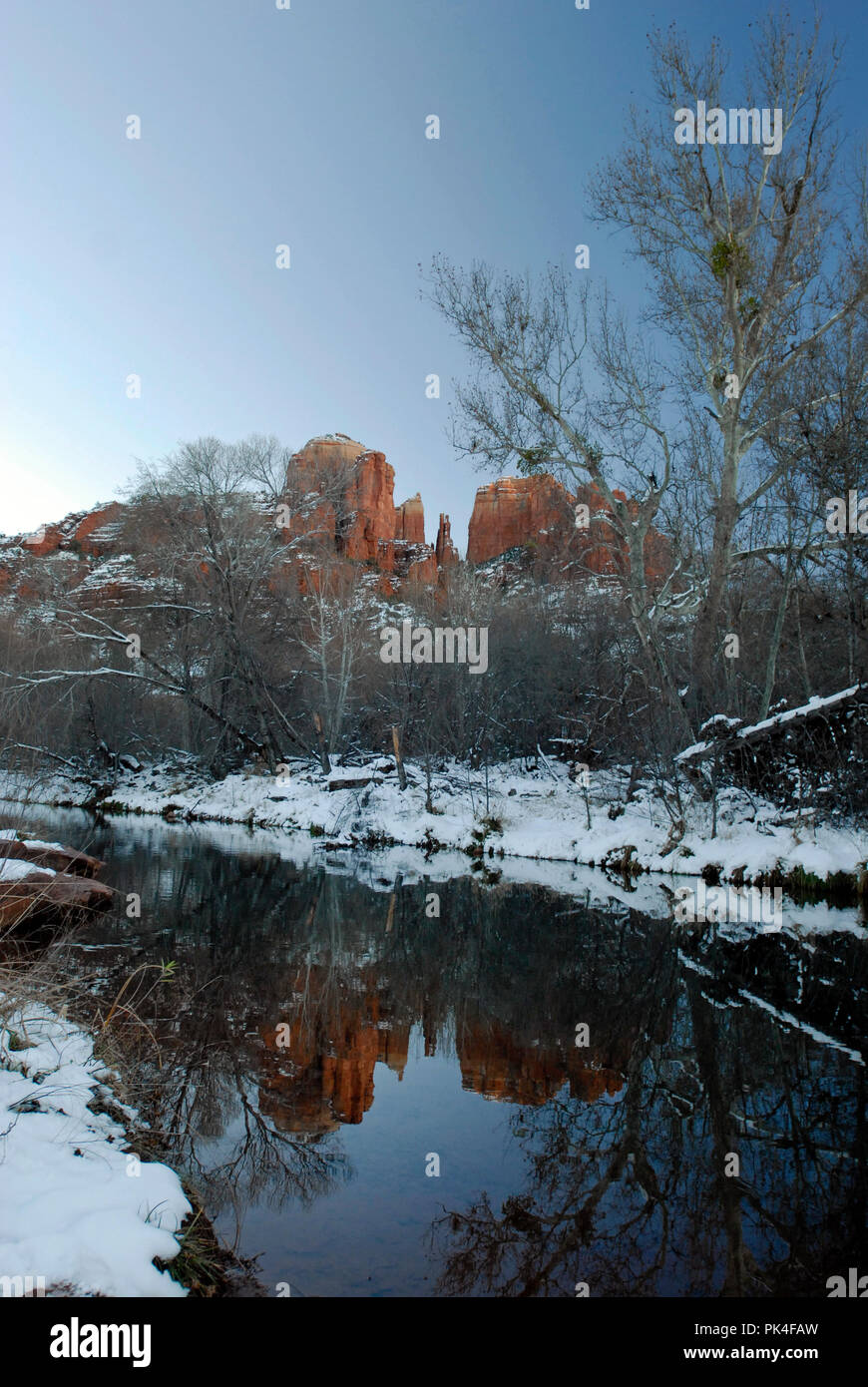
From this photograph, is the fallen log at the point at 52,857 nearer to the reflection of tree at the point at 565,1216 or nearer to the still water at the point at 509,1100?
the still water at the point at 509,1100

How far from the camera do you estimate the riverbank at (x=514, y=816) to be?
581 inches

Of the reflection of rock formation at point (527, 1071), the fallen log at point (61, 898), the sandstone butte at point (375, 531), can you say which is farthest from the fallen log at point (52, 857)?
the sandstone butte at point (375, 531)

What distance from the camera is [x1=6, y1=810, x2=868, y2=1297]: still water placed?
4.12 meters

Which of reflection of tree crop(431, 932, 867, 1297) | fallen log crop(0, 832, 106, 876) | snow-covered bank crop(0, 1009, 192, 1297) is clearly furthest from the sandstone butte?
snow-covered bank crop(0, 1009, 192, 1297)

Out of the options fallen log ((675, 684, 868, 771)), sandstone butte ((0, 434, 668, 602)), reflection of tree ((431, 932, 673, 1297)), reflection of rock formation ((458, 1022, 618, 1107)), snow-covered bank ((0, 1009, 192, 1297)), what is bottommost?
reflection of rock formation ((458, 1022, 618, 1107))

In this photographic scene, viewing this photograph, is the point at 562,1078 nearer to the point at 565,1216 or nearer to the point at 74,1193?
the point at 565,1216

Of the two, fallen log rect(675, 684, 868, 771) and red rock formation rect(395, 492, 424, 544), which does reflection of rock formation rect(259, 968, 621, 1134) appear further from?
red rock formation rect(395, 492, 424, 544)

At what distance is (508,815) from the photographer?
2153cm

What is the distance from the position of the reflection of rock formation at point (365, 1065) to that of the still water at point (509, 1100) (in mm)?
26

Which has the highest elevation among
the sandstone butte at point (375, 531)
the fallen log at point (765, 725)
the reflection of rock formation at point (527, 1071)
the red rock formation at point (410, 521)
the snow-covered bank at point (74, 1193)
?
the red rock formation at point (410, 521)

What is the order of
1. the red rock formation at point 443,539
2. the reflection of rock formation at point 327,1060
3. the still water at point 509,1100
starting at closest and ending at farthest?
the still water at point 509,1100 < the reflection of rock formation at point 327,1060 < the red rock formation at point 443,539

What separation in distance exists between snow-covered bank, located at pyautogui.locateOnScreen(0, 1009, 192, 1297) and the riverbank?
37.3ft
